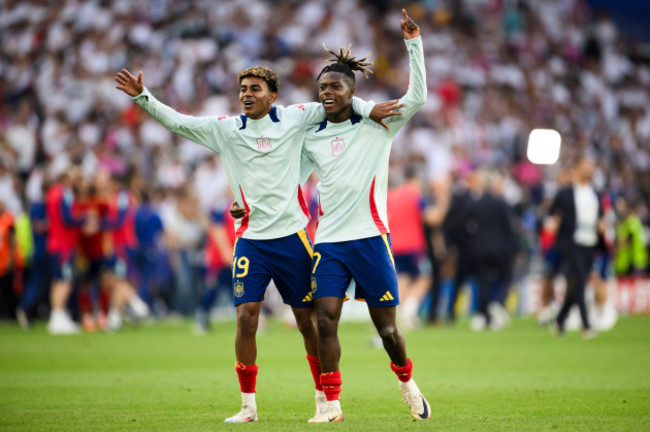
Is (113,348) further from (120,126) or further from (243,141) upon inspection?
(120,126)

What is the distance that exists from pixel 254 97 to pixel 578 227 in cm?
950

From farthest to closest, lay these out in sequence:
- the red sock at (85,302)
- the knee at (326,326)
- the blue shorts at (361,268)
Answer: the red sock at (85,302) < the blue shorts at (361,268) < the knee at (326,326)

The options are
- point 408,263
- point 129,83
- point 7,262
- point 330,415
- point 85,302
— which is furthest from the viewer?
point 7,262

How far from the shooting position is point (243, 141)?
7.50 meters

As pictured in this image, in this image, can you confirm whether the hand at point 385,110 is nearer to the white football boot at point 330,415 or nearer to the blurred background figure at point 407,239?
the white football boot at point 330,415

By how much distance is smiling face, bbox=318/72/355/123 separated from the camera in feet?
23.9

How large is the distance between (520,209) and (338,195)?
18.0 meters

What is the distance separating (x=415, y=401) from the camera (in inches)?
284

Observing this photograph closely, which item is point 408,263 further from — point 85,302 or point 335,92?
point 335,92

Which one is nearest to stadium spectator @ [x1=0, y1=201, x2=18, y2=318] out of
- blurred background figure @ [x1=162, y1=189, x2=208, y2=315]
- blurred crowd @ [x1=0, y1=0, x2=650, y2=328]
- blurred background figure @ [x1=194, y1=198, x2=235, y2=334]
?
blurred crowd @ [x1=0, y1=0, x2=650, y2=328]

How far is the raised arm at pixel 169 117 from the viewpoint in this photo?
7.50 metres

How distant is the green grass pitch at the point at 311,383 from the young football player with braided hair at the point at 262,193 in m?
0.77

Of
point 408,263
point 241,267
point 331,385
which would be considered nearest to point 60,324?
point 408,263

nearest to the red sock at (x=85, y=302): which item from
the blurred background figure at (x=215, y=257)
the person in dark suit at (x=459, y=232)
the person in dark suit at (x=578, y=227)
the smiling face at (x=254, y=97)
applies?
the blurred background figure at (x=215, y=257)
